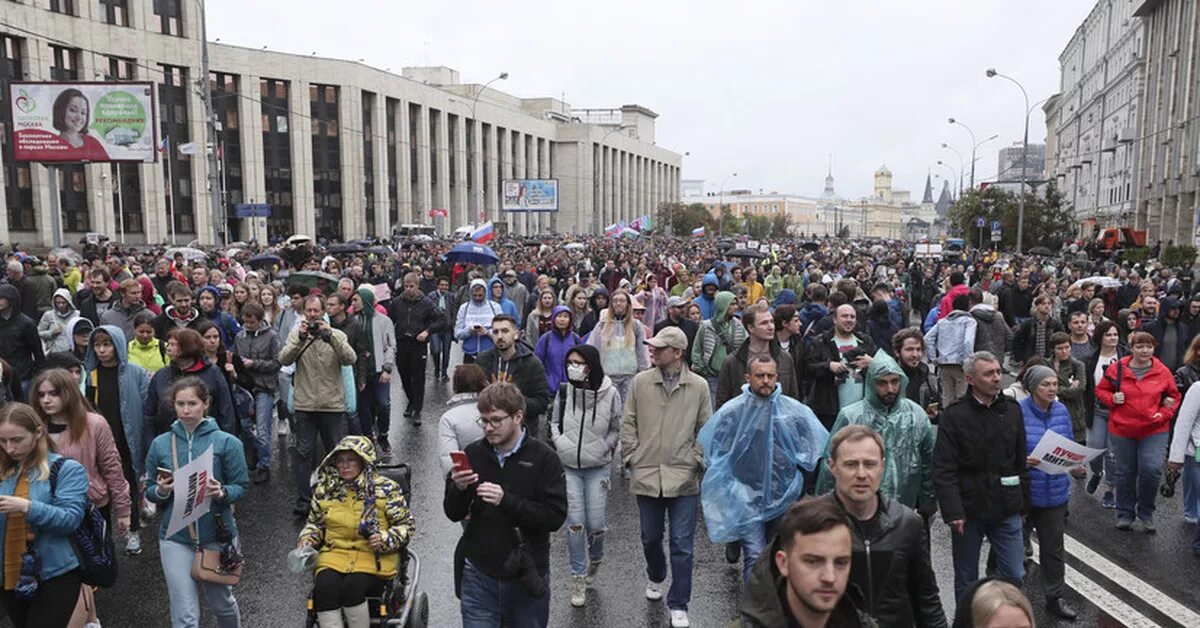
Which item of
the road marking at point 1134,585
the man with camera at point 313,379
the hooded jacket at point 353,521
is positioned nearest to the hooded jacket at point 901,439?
the road marking at point 1134,585

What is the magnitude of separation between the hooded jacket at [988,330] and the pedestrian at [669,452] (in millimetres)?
5504

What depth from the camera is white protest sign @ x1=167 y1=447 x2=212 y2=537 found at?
4445 mm

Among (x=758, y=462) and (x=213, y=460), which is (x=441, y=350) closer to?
(x=213, y=460)

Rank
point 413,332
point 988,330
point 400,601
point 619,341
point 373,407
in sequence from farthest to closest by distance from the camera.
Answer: point 413,332, point 988,330, point 373,407, point 619,341, point 400,601

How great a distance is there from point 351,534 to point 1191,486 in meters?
6.63

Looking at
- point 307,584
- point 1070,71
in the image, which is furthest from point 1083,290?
point 1070,71

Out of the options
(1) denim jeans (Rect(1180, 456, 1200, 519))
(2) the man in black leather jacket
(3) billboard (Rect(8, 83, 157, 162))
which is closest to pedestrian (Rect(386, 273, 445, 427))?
(1) denim jeans (Rect(1180, 456, 1200, 519))

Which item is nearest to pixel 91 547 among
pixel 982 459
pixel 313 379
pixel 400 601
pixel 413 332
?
pixel 400 601

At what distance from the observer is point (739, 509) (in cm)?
523

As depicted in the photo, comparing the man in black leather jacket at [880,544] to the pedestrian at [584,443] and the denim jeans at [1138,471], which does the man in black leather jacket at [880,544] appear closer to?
the pedestrian at [584,443]

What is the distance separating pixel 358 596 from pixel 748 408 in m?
2.39

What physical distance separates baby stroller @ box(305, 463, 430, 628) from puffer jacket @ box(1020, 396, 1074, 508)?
147 inches

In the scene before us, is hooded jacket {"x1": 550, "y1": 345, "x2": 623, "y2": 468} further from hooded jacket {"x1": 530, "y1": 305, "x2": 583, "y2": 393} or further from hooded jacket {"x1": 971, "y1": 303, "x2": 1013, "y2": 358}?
hooded jacket {"x1": 971, "y1": 303, "x2": 1013, "y2": 358}

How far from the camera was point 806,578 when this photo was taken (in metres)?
2.52
